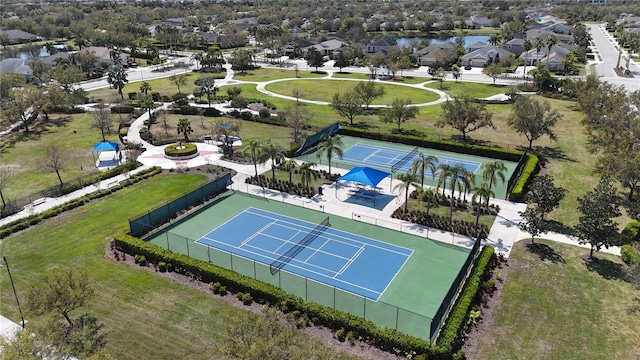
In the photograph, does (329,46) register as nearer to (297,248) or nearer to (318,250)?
(297,248)

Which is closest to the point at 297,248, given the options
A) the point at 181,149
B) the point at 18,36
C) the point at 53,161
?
the point at 181,149

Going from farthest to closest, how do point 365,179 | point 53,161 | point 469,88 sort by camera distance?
1. point 469,88
2. point 53,161
3. point 365,179

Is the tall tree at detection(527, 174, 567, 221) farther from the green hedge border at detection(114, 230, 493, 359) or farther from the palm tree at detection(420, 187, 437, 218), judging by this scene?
the palm tree at detection(420, 187, 437, 218)

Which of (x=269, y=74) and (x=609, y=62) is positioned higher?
(x=609, y=62)

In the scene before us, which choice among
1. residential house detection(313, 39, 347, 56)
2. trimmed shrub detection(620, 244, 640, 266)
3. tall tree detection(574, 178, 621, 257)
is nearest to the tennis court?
tall tree detection(574, 178, 621, 257)

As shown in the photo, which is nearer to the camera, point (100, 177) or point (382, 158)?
point (100, 177)

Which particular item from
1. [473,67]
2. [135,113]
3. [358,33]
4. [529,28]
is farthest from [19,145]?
[529,28]

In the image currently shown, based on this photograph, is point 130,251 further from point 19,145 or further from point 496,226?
point 19,145
